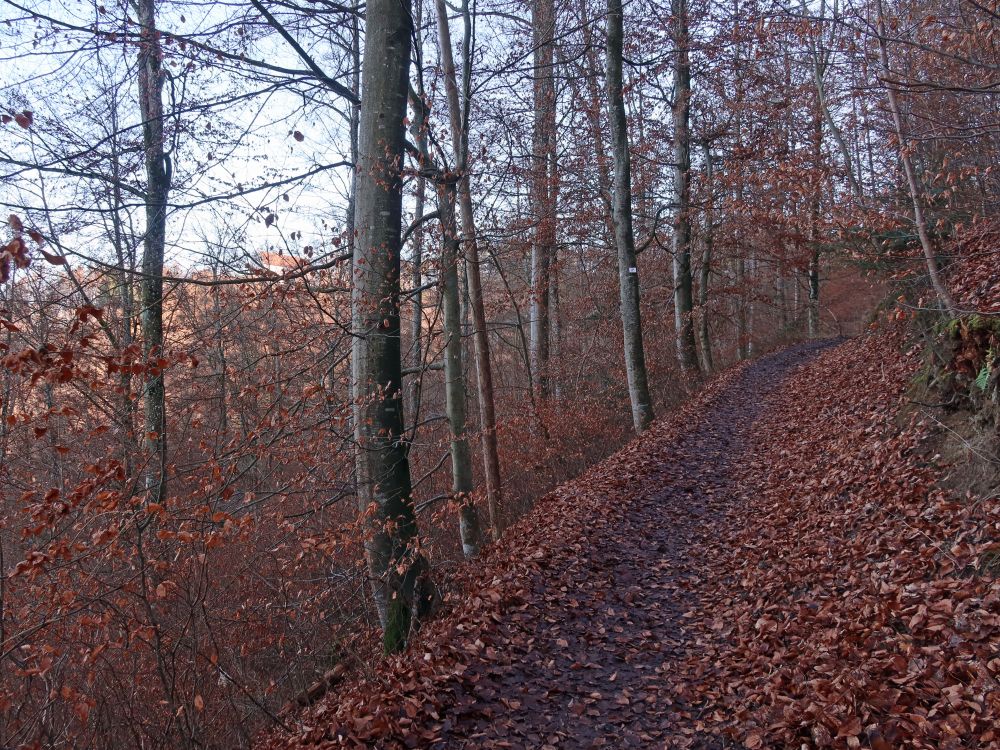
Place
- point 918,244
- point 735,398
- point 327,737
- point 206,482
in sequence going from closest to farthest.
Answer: point 327,737
point 206,482
point 918,244
point 735,398

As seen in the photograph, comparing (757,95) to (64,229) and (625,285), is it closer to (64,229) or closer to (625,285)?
(625,285)

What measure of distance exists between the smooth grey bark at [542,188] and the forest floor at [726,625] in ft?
21.3

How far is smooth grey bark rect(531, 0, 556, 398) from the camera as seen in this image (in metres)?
12.5

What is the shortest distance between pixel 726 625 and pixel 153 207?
7451mm

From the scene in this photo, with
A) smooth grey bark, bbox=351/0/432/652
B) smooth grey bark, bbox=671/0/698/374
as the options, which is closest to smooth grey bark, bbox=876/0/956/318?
smooth grey bark, bbox=351/0/432/652

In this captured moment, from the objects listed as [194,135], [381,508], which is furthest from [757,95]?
[381,508]

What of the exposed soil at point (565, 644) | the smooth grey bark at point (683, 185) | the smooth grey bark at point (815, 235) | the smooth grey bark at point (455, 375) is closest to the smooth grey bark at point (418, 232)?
the smooth grey bark at point (455, 375)

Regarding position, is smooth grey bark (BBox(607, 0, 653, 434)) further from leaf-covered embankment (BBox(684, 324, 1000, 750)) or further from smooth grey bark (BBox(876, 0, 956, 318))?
smooth grey bark (BBox(876, 0, 956, 318))

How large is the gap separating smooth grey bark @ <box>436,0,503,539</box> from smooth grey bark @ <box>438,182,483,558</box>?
11.0 inches

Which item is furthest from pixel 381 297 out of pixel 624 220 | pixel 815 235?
pixel 815 235

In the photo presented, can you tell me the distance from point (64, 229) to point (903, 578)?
907cm

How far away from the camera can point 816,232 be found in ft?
59.2

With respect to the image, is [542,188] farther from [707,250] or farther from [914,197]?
[914,197]

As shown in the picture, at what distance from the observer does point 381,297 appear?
236 inches
